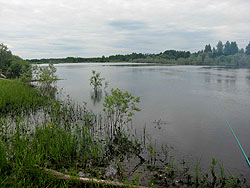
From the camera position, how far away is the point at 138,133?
1146cm

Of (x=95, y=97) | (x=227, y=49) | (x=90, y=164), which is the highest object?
(x=227, y=49)

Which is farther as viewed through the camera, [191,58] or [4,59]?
[191,58]

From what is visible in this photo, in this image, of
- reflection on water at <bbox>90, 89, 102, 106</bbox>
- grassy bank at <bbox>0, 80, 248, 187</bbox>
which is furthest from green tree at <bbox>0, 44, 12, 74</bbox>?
grassy bank at <bbox>0, 80, 248, 187</bbox>

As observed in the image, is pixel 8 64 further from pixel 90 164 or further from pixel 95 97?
pixel 90 164

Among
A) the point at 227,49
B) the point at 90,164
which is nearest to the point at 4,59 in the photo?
the point at 90,164

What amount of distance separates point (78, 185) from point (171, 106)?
14828 mm

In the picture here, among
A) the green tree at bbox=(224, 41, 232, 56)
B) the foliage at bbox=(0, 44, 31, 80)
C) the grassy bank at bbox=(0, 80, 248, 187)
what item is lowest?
the grassy bank at bbox=(0, 80, 248, 187)

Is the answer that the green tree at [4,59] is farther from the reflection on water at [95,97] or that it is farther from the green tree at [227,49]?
the green tree at [227,49]

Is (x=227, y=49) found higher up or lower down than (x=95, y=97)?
higher up

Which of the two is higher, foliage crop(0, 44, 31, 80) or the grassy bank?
foliage crop(0, 44, 31, 80)

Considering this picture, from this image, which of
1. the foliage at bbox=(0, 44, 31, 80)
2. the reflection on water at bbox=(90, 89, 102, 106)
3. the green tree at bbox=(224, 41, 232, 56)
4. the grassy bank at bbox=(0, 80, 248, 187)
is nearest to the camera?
the grassy bank at bbox=(0, 80, 248, 187)

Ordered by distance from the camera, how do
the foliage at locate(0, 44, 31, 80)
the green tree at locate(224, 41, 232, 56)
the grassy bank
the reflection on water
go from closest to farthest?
the grassy bank → the reflection on water → the foliage at locate(0, 44, 31, 80) → the green tree at locate(224, 41, 232, 56)

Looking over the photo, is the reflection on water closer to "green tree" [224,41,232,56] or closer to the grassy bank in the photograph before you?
the grassy bank

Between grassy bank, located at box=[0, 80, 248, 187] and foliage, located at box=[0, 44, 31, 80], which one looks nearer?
grassy bank, located at box=[0, 80, 248, 187]
